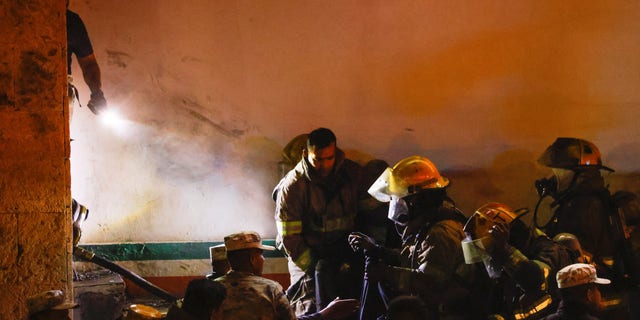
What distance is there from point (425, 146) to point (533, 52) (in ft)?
5.10

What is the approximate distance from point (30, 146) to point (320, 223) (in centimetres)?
280

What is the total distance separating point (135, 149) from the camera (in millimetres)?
9961

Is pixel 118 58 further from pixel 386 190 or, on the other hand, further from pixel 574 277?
pixel 574 277

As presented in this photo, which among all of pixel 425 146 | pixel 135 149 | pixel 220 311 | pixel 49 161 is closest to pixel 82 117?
pixel 135 149

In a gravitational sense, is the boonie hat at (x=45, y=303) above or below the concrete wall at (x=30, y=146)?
below

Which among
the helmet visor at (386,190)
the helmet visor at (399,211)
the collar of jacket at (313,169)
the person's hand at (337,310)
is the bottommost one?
the person's hand at (337,310)

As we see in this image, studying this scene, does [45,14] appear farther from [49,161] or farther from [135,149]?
[135,149]

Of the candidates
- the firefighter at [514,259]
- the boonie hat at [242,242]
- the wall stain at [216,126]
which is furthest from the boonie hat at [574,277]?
the wall stain at [216,126]

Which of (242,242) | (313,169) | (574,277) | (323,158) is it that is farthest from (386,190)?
(574,277)

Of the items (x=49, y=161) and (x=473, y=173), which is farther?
(x=473, y=173)

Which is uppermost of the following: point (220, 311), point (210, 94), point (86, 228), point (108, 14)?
point (108, 14)

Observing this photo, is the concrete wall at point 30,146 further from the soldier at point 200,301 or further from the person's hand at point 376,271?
the person's hand at point 376,271

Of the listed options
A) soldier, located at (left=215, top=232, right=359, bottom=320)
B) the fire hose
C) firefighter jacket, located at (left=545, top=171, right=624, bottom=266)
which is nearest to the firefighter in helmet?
soldier, located at (left=215, top=232, right=359, bottom=320)

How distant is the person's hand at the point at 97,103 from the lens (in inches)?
387
